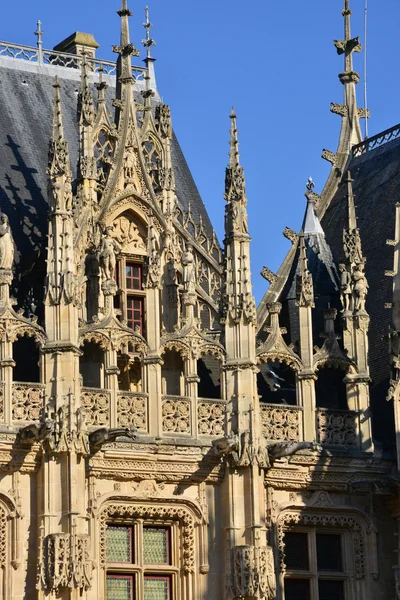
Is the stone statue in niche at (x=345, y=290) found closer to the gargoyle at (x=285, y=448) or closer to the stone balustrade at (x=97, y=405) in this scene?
the gargoyle at (x=285, y=448)

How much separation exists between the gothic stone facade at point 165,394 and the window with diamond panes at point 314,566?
0.03 meters

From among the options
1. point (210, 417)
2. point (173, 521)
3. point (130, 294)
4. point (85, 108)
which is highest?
point (85, 108)

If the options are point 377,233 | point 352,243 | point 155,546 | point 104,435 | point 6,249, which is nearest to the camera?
point 104,435

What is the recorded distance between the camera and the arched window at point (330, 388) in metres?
36.1

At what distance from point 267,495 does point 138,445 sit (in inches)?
99.0

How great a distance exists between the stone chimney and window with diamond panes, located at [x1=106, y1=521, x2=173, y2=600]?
11.6 metres

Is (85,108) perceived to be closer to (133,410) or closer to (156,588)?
(133,410)

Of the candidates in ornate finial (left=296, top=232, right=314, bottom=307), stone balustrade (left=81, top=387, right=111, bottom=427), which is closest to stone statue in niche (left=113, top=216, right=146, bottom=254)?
ornate finial (left=296, top=232, right=314, bottom=307)

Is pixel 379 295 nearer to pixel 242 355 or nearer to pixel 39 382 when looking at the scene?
pixel 242 355

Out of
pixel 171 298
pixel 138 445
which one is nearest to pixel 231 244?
pixel 171 298

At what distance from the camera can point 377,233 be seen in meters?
38.7

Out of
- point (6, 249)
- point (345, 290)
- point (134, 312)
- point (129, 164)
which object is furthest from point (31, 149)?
point (345, 290)

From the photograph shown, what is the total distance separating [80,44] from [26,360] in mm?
9383

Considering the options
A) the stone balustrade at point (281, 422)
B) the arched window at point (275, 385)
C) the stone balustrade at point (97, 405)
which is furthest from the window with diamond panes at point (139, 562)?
the arched window at point (275, 385)
